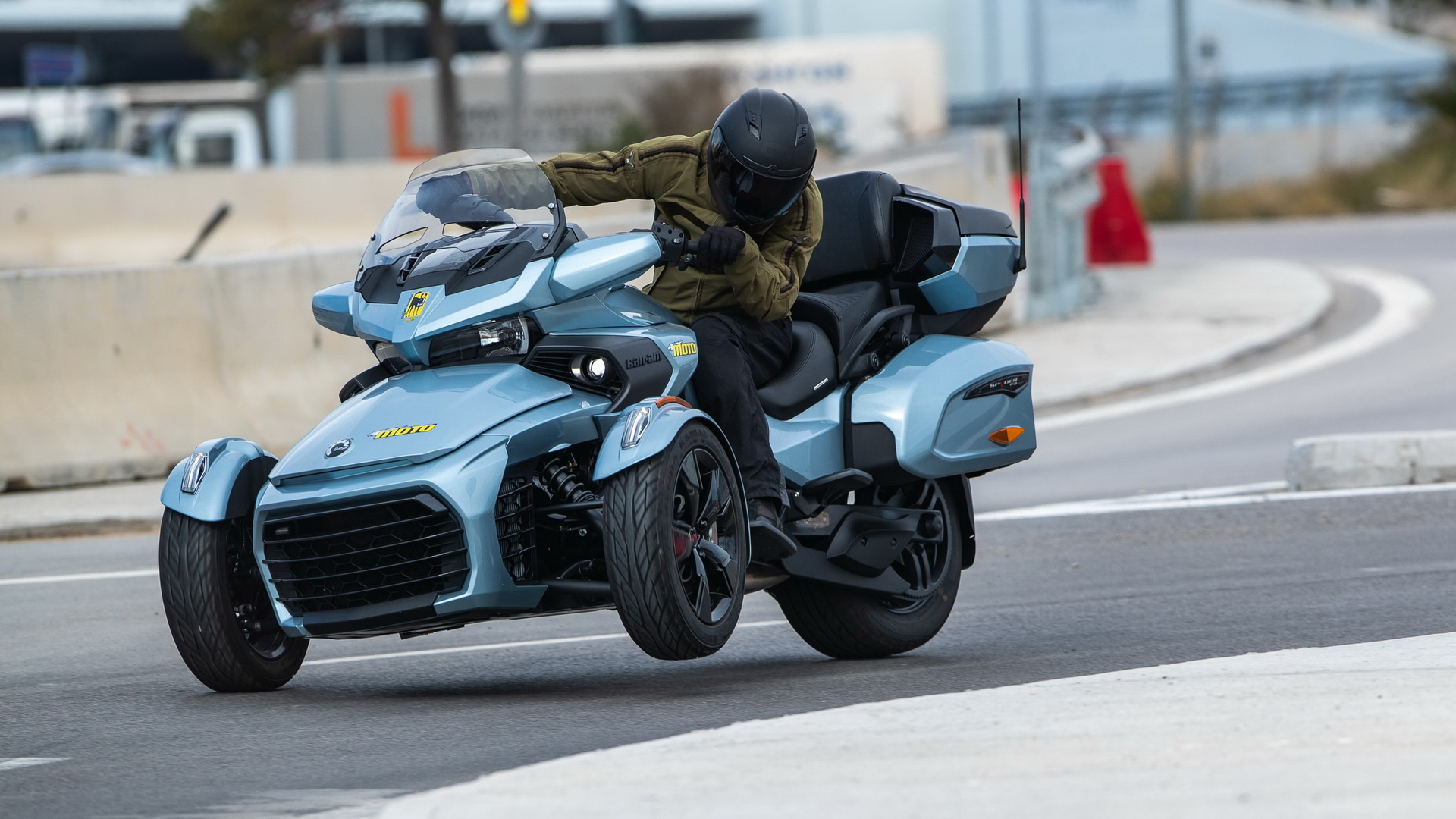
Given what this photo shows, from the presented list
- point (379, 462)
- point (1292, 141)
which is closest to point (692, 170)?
point (379, 462)

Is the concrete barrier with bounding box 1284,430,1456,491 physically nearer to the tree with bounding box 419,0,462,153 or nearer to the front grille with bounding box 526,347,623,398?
the front grille with bounding box 526,347,623,398

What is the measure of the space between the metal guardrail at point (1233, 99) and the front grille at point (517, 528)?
33.0 meters

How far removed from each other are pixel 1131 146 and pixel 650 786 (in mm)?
35644

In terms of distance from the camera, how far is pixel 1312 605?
691 cm

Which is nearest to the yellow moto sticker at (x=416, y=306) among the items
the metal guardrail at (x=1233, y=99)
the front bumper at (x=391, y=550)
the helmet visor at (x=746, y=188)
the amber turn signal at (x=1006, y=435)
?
the front bumper at (x=391, y=550)

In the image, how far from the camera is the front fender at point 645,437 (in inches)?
209

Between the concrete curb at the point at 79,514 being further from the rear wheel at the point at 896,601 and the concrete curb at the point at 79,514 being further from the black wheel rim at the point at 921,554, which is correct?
the black wheel rim at the point at 921,554

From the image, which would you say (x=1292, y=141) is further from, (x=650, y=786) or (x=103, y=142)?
(x=650, y=786)

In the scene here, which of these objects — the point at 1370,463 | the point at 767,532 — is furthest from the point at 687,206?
the point at 1370,463

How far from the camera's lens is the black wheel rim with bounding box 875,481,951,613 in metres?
6.50

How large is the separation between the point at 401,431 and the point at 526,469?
352mm

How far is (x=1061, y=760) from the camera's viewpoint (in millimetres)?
4355

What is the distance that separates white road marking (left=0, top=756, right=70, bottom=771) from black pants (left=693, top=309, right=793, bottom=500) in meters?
1.96

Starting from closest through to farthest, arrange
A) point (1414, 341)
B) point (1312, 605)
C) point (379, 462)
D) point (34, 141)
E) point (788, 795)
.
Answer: point (788, 795), point (379, 462), point (1312, 605), point (1414, 341), point (34, 141)
